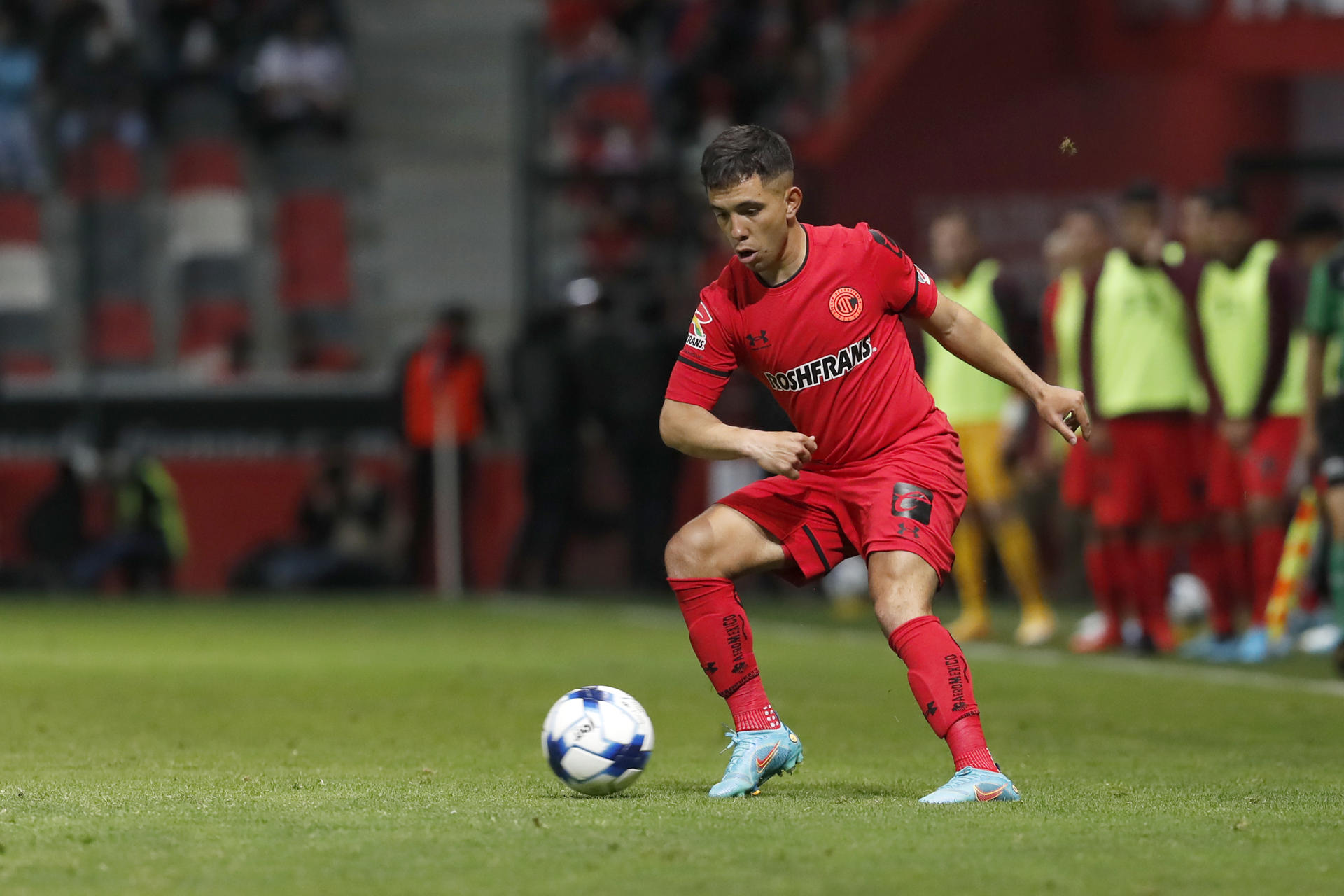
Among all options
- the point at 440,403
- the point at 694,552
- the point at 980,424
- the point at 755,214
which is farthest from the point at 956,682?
the point at 440,403

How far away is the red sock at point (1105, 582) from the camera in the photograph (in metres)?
11.2

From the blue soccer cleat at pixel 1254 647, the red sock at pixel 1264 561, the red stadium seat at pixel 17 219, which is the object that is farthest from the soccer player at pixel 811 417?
the red stadium seat at pixel 17 219

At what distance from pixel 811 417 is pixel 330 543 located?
12672 millimetres

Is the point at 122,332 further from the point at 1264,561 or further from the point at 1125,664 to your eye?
the point at 1125,664

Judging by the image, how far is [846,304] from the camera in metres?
5.75

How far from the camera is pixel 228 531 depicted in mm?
18422

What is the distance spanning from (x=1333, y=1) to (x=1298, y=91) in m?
1.57

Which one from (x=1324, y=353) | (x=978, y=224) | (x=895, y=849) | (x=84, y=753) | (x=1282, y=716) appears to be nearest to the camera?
(x=895, y=849)

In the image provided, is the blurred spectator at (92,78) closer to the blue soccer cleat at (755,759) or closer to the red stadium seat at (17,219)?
the red stadium seat at (17,219)

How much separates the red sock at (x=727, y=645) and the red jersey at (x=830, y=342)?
47cm

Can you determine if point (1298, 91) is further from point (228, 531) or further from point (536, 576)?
point (228, 531)

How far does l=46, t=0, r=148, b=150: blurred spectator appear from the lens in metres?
20.4

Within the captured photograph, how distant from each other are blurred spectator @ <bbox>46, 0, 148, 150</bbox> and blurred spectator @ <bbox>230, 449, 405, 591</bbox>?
4.61 meters

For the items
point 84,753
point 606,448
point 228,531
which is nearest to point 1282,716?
point 84,753
